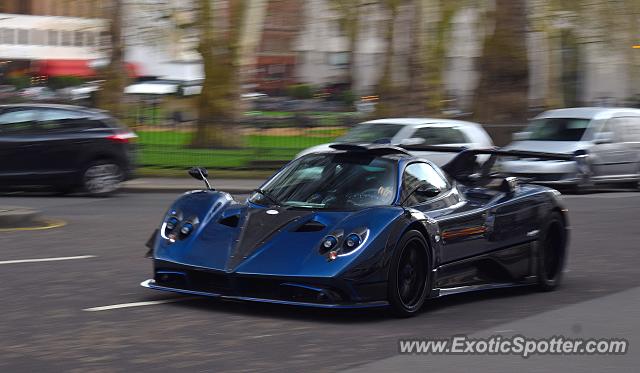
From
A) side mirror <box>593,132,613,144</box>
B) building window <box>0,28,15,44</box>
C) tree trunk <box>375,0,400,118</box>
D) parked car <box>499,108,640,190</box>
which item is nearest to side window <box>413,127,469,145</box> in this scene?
parked car <box>499,108,640,190</box>

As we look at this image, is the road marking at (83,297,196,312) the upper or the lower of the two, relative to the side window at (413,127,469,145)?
upper

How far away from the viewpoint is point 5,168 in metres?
19.4

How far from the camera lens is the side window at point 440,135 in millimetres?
21250

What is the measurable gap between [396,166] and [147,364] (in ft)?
10.8

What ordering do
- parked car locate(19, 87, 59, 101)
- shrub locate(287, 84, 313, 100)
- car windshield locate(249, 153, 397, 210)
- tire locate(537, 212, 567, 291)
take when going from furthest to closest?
shrub locate(287, 84, 313, 100), parked car locate(19, 87, 59, 101), tire locate(537, 212, 567, 291), car windshield locate(249, 153, 397, 210)

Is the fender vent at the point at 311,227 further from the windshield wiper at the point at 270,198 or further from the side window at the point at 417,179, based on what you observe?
the side window at the point at 417,179

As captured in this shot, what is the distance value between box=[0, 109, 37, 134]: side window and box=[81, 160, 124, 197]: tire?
1189 mm

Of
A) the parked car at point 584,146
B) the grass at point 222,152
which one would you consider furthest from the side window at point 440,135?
the grass at point 222,152

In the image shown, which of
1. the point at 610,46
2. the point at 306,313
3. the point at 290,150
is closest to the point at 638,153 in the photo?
the point at 610,46

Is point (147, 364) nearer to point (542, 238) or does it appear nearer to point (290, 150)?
point (542, 238)

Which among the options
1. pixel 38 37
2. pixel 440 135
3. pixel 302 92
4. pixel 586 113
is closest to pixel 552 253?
pixel 440 135

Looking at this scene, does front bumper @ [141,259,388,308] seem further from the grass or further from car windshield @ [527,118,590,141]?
the grass

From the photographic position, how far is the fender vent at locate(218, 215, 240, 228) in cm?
900

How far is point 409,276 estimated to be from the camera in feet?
28.9
